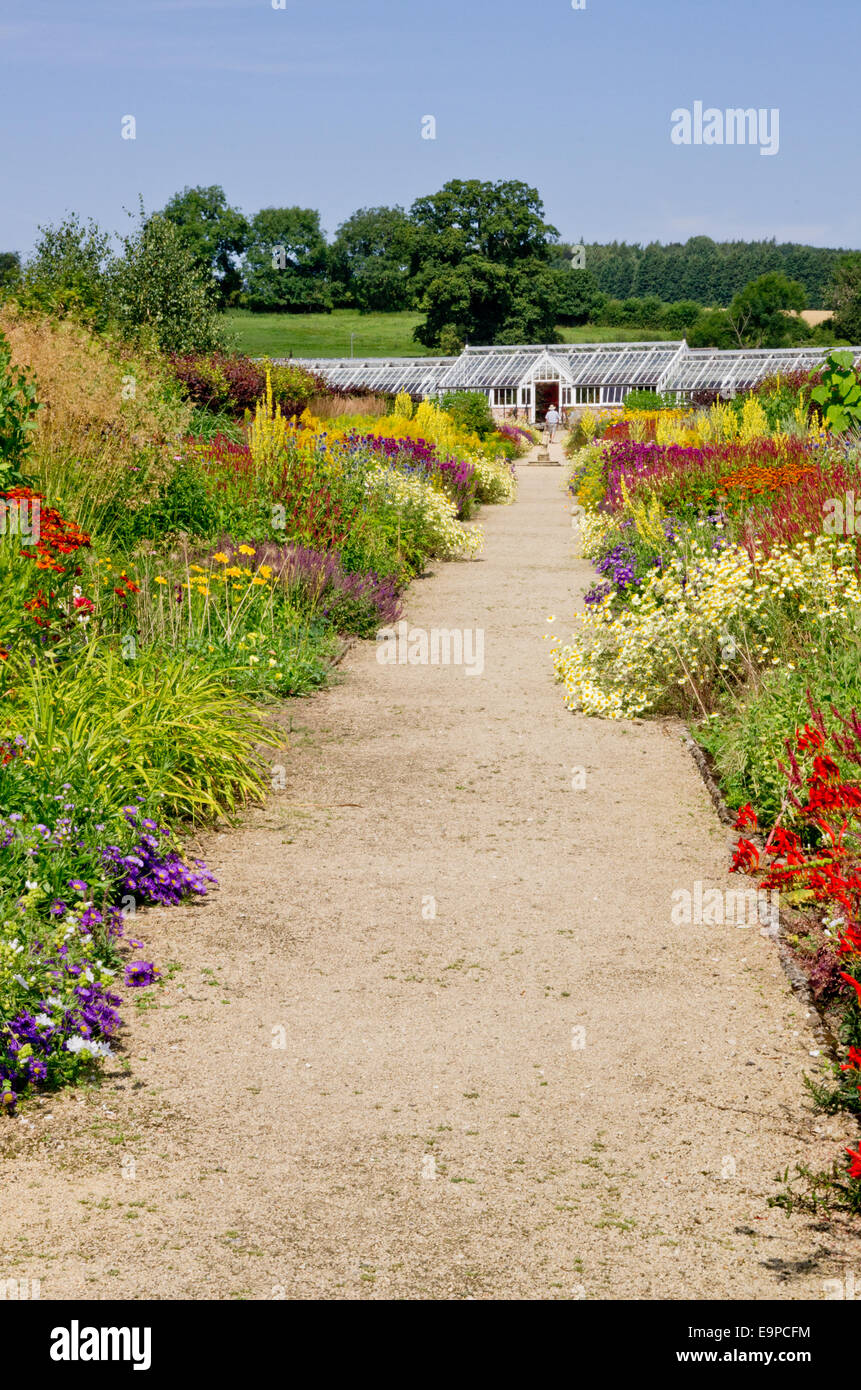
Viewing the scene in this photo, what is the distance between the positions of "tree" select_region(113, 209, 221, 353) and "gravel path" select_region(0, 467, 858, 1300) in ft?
73.1

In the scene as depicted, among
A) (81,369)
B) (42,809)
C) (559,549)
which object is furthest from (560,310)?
(42,809)

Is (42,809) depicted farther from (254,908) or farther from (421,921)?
(421,921)

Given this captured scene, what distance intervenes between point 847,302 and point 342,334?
35.7 metres

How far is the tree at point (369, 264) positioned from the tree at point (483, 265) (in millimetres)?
13148

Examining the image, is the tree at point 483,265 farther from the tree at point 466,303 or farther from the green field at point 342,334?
the green field at point 342,334

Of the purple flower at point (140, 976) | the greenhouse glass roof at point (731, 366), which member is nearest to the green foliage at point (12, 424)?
the purple flower at point (140, 976)

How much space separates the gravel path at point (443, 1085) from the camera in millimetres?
3045

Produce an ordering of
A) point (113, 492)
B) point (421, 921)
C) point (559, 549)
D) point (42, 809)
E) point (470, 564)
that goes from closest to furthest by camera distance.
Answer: point (42, 809), point (421, 921), point (113, 492), point (470, 564), point (559, 549)

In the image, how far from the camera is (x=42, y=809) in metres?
4.70

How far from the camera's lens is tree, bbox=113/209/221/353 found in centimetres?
2698

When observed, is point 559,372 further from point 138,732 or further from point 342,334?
point 138,732

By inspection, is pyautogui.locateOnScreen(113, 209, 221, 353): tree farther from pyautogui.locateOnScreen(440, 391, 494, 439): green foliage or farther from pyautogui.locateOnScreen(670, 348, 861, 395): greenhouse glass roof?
pyautogui.locateOnScreen(670, 348, 861, 395): greenhouse glass roof
